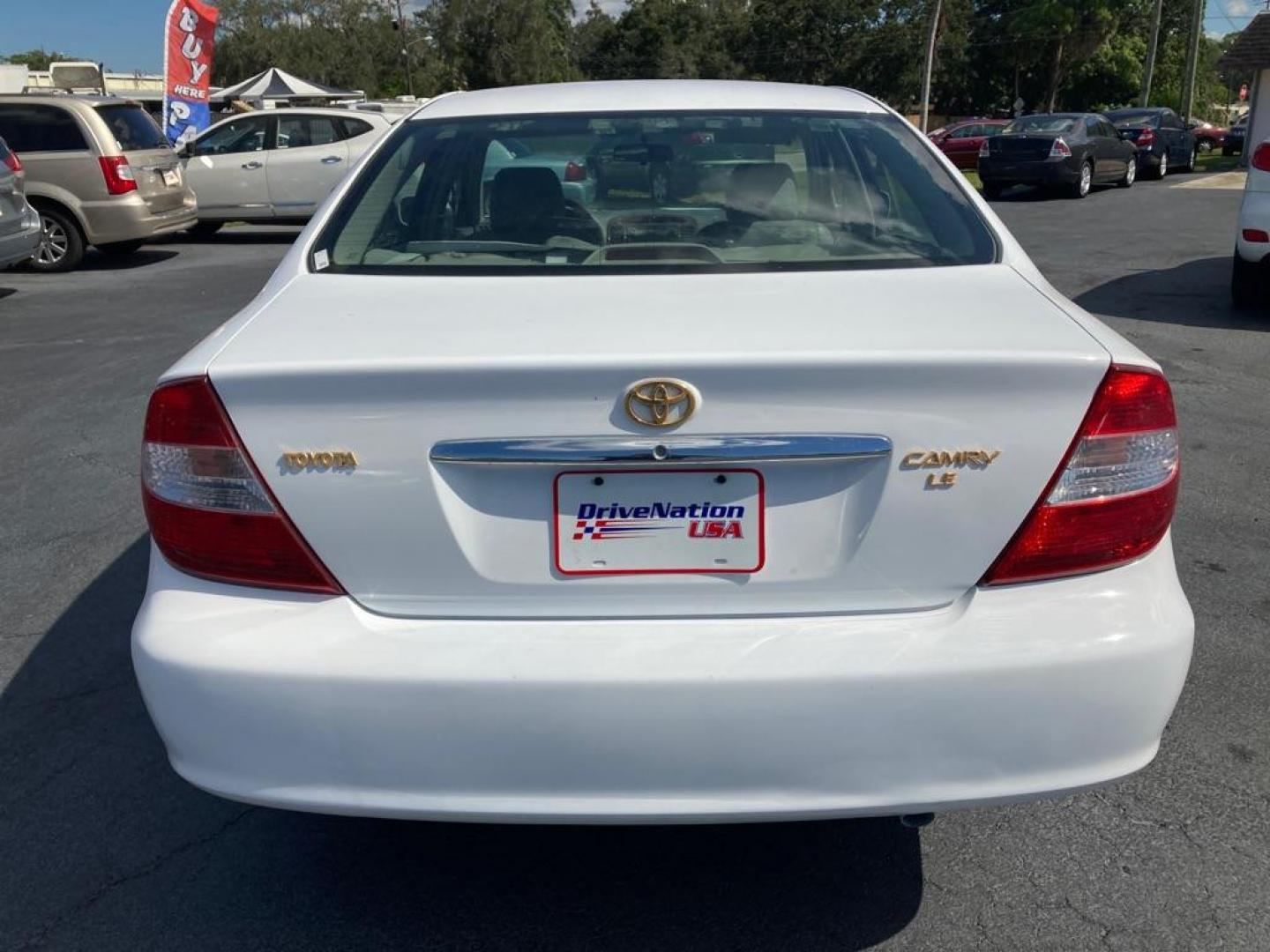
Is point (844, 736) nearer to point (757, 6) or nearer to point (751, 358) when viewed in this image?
point (751, 358)

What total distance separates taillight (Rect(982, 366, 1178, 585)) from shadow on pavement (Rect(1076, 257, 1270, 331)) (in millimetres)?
7668

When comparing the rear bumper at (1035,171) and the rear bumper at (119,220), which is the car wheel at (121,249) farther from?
the rear bumper at (1035,171)

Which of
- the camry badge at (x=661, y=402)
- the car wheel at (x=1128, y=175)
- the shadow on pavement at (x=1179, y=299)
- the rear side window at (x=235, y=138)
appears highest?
the camry badge at (x=661, y=402)

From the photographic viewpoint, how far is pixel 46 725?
11.6ft

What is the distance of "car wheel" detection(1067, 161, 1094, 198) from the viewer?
859 inches

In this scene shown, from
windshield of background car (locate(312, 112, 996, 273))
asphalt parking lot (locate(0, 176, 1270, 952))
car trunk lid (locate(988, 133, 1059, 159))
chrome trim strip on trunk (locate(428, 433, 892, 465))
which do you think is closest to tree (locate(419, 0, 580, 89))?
car trunk lid (locate(988, 133, 1059, 159))

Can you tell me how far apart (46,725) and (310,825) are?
0.98 meters

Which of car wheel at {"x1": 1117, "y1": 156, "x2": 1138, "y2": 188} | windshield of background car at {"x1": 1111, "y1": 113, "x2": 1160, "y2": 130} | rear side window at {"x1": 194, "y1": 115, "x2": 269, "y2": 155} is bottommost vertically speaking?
car wheel at {"x1": 1117, "y1": 156, "x2": 1138, "y2": 188}

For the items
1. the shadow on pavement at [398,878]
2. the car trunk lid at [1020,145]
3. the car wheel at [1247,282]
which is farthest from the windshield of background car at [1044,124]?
the shadow on pavement at [398,878]

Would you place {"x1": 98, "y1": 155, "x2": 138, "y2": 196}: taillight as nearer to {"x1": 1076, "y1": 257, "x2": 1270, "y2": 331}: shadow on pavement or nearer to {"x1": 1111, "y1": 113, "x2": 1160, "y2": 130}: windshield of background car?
{"x1": 1076, "y1": 257, "x2": 1270, "y2": 331}: shadow on pavement

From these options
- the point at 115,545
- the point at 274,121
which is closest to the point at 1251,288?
the point at 115,545

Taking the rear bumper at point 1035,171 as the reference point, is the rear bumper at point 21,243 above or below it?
above

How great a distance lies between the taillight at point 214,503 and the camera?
2.26 meters

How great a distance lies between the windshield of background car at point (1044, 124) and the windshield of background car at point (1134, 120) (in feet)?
16.1
